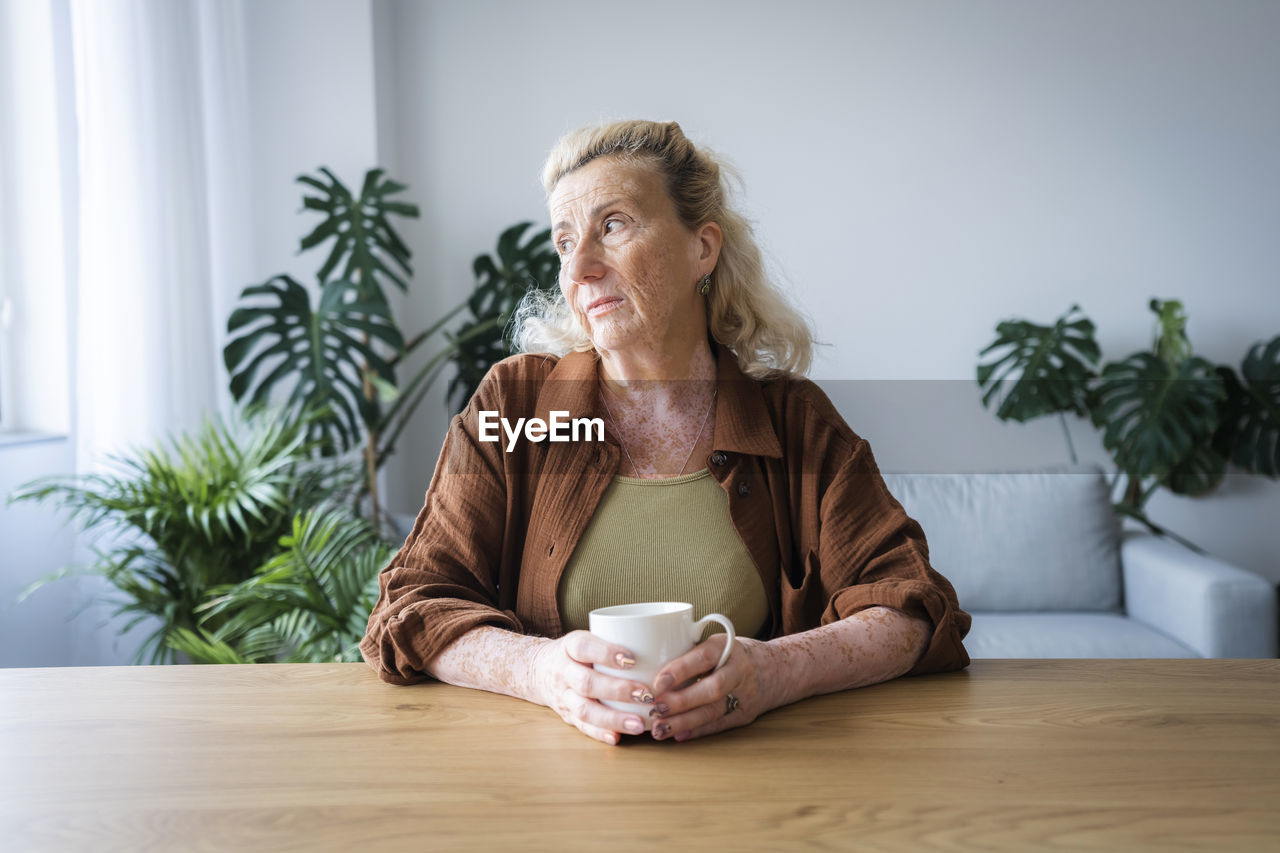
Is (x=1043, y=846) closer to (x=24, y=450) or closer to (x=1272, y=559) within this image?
(x=24, y=450)

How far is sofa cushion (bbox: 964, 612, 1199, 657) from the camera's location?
2543 millimetres

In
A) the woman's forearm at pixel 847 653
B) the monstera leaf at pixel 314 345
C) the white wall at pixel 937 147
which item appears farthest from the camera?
the white wall at pixel 937 147

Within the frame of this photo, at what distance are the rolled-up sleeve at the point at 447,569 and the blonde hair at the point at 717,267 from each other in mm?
270

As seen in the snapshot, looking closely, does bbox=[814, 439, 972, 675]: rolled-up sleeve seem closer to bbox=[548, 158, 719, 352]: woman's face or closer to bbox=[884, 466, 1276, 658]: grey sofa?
bbox=[548, 158, 719, 352]: woman's face

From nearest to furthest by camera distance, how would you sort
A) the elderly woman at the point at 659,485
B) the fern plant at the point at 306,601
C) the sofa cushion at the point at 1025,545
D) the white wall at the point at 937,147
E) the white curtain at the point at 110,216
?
the elderly woman at the point at 659,485
the fern plant at the point at 306,601
the white curtain at the point at 110,216
the sofa cushion at the point at 1025,545
the white wall at the point at 937,147

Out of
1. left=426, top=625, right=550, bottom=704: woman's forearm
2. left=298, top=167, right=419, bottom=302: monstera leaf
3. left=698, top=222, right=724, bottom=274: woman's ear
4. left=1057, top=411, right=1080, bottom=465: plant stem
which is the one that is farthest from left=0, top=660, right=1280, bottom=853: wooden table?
left=1057, top=411, right=1080, bottom=465: plant stem

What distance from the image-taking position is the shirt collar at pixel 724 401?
4.12 ft

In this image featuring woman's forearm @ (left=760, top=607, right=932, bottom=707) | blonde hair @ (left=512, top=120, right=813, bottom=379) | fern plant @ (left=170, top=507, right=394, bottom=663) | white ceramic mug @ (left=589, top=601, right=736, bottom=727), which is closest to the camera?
white ceramic mug @ (left=589, top=601, right=736, bottom=727)

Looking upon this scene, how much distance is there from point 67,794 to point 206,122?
283 cm

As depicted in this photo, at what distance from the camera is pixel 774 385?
133 centimetres

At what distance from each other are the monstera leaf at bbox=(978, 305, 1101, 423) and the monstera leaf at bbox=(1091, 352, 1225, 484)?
89mm

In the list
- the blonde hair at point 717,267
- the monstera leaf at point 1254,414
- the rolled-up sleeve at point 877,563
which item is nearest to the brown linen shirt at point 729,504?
the rolled-up sleeve at point 877,563

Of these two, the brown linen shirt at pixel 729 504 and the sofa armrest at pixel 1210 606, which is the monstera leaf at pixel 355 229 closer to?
the brown linen shirt at pixel 729 504

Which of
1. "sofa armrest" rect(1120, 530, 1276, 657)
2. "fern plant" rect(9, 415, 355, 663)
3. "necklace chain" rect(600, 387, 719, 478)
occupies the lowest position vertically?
"sofa armrest" rect(1120, 530, 1276, 657)
